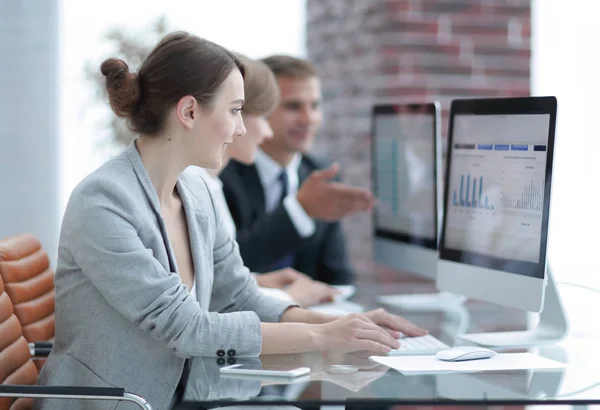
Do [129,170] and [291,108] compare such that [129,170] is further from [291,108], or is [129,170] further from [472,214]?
[291,108]

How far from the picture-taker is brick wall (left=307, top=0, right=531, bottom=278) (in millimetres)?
3816

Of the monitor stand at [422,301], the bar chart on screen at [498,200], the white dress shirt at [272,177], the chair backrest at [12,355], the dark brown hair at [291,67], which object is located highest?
the dark brown hair at [291,67]

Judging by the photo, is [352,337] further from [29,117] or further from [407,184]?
[29,117]

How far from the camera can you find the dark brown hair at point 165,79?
183 cm

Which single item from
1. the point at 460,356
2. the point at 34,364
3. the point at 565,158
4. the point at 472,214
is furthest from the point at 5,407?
the point at 565,158

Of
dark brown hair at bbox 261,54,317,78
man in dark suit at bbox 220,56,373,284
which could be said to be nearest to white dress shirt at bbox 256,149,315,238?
man in dark suit at bbox 220,56,373,284

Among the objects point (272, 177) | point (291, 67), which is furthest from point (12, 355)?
point (291, 67)

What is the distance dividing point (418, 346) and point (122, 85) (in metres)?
0.87

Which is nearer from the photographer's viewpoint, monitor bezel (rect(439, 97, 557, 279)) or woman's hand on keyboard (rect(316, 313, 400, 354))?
woman's hand on keyboard (rect(316, 313, 400, 354))

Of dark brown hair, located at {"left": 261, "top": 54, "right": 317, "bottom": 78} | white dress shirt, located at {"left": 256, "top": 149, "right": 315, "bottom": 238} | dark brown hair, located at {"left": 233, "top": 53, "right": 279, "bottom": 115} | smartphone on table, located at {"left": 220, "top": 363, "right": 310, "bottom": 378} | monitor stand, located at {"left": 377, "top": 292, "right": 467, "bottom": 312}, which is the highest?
dark brown hair, located at {"left": 261, "top": 54, "right": 317, "bottom": 78}

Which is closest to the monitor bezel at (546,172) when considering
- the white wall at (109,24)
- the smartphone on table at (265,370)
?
the smartphone on table at (265,370)

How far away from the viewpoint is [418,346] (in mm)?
1874

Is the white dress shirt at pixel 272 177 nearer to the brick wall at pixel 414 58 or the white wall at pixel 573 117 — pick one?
the brick wall at pixel 414 58

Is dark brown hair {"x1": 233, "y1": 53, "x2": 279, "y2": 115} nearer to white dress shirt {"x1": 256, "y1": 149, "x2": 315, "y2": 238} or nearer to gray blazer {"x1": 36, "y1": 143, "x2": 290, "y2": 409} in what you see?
white dress shirt {"x1": 256, "y1": 149, "x2": 315, "y2": 238}
